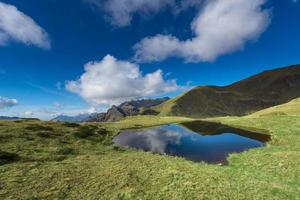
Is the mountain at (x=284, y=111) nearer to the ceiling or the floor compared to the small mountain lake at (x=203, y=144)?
nearer to the ceiling

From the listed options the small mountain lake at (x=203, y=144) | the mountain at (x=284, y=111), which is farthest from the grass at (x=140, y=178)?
the mountain at (x=284, y=111)

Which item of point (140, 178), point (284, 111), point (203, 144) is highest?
point (284, 111)

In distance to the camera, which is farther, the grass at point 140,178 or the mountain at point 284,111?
the mountain at point 284,111

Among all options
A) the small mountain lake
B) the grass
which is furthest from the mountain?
the grass

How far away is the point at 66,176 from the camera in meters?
25.0

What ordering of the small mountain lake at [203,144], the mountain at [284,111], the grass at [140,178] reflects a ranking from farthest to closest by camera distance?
1. the mountain at [284,111]
2. the small mountain lake at [203,144]
3. the grass at [140,178]

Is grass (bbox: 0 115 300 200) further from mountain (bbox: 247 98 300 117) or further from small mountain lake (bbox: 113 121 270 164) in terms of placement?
mountain (bbox: 247 98 300 117)

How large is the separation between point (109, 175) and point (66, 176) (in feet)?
16.4

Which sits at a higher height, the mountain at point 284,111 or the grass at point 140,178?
the mountain at point 284,111

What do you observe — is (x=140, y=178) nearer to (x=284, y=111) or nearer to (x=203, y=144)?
(x=203, y=144)

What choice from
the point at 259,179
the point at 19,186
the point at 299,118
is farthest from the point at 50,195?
the point at 299,118

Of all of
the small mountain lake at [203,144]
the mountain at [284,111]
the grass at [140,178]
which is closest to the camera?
the grass at [140,178]

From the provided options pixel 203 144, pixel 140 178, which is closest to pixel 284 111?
pixel 203 144

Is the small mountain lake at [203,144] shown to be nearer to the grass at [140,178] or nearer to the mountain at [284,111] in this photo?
the grass at [140,178]
